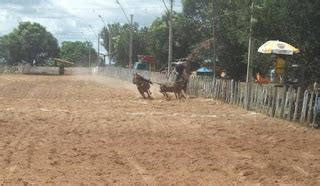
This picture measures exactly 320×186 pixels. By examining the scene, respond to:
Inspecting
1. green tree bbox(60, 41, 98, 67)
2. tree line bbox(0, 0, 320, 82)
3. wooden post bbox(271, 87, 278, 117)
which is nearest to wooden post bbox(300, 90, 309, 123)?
tree line bbox(0, 0, 320, 82)

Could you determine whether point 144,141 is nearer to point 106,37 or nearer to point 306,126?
point 306,126

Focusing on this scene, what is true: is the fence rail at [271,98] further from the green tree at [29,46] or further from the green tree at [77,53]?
the green tree at [77,53]

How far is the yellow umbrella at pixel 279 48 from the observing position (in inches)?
786

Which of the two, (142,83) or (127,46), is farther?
(127,46)

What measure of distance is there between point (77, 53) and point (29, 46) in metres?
31.4

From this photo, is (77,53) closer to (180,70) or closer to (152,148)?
(180,70)

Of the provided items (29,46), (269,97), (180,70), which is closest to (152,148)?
(269,97)

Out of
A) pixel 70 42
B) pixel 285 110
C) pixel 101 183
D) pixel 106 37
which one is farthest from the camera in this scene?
pixel 70 42

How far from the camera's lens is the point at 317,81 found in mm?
21078

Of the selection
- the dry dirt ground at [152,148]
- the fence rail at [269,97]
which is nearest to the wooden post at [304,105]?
the fence rail at [269,97]

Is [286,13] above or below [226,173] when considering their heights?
above

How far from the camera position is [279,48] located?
20.3 metres

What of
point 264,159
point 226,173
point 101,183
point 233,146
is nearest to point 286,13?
point 233,146

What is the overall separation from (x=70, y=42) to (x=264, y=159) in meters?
150
